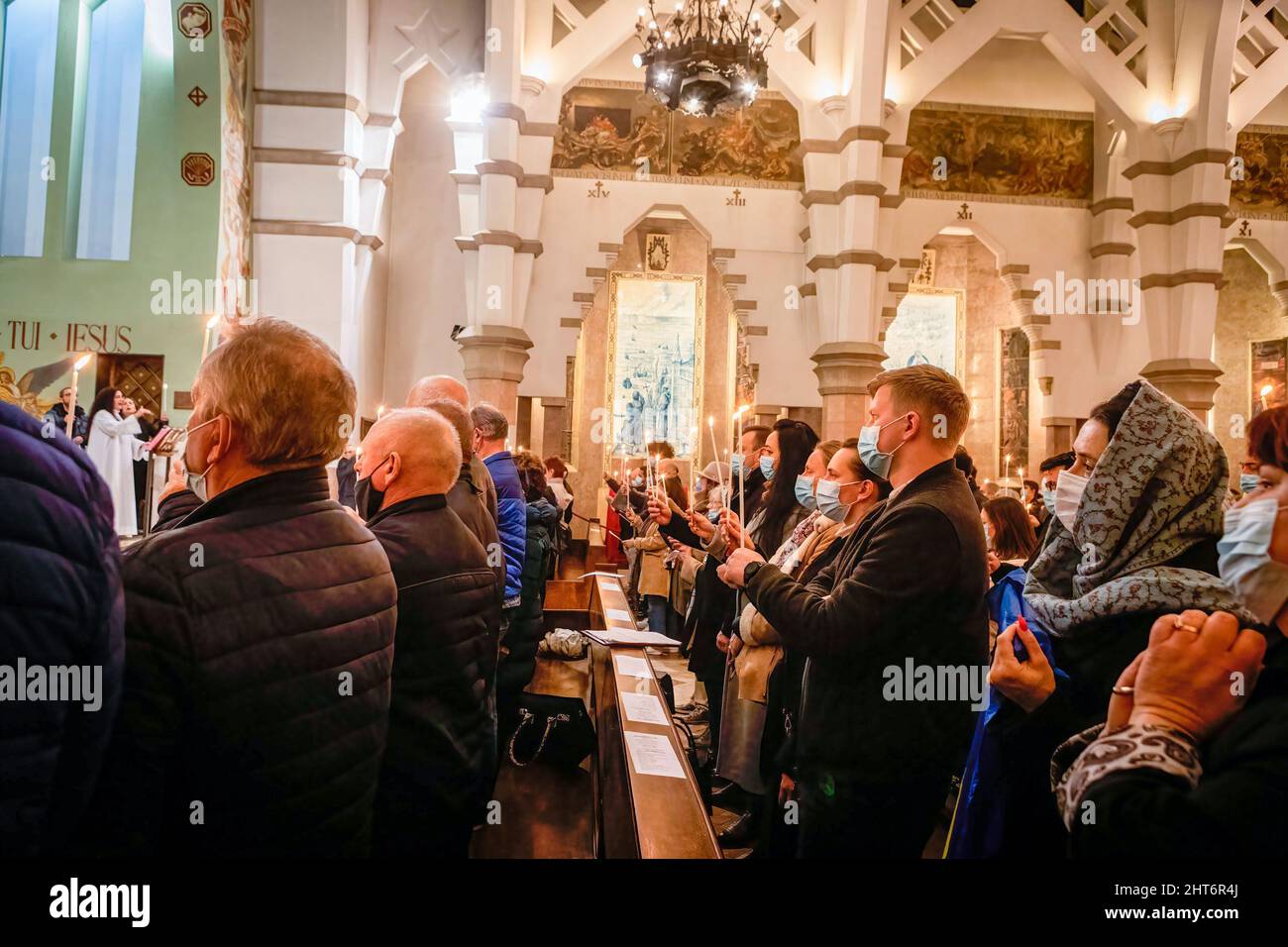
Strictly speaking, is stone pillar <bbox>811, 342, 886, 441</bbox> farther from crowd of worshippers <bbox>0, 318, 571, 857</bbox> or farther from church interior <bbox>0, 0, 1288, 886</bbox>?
crowd of worshippers <bbox>0, 318, 571, 857</bbox>

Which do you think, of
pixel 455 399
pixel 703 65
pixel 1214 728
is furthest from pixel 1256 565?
pixel 703 65

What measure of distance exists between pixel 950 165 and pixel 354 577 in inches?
533

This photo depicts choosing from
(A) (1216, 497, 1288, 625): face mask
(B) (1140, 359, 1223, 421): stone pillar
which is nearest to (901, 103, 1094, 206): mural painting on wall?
(B) (1140, 359, 1223, 421): stone pillar

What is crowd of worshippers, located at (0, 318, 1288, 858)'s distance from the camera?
3.61 ft

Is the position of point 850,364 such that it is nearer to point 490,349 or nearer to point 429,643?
point 490,349

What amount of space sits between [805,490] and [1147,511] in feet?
5.98

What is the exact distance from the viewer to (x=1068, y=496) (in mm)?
2115

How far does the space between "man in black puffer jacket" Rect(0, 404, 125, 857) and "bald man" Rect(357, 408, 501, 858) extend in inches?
31.2

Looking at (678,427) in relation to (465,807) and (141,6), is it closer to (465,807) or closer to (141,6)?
(141,6)

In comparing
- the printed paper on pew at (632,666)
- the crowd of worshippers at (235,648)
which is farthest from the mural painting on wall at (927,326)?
the crowd of worshippers at (235,648)

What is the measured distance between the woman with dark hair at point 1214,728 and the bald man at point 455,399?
2040 millimetres

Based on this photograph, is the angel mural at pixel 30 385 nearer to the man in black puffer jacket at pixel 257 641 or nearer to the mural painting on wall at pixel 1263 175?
the man in black puffer jacket at pixel 257 641

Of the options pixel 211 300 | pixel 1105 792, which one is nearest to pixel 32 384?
pixel 211 300

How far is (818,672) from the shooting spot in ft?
7.16
